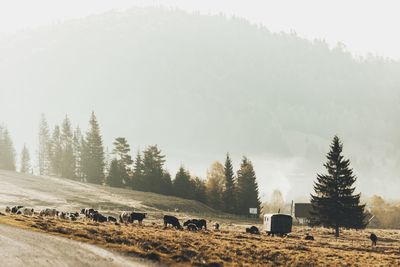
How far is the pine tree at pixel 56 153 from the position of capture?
558 feet

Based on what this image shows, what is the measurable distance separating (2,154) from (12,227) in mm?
146225

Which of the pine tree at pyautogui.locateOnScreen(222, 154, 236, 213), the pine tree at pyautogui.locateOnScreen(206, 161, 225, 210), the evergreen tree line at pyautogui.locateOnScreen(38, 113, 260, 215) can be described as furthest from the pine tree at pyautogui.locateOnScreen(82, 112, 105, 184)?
the pine tree at pyautogui.locateOnScreen(222, 154, 236, 213)

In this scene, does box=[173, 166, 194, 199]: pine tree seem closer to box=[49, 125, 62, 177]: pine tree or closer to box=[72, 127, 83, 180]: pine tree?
box=[72, 127, 83, 180]: pine tree

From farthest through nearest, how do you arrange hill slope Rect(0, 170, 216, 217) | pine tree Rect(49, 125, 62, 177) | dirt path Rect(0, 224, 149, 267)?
pine tree Rect(49, 125, 62, 177)
hill slope Rect(0, 170, 216, 217)
dirt path Rect(0, 224, 149, 267)

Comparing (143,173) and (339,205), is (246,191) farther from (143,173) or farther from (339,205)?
(339,205)

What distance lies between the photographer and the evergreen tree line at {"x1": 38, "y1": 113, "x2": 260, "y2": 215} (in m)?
141

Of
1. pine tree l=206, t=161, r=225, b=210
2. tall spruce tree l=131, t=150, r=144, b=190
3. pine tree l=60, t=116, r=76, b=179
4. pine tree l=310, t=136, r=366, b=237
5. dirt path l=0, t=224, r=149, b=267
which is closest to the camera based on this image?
dirt path l=0, t=224, r=149, b=267

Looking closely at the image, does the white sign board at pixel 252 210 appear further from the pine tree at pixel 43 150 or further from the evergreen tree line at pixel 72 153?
the pine tree at pixel 43 150

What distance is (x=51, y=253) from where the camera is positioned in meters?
29.2

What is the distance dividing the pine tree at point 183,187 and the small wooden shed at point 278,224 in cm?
8155

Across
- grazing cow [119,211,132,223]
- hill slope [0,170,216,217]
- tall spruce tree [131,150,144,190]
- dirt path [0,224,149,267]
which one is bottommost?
dirt path [0,224,149,267]

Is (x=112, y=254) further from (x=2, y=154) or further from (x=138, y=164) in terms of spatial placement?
(x=2, y=154)

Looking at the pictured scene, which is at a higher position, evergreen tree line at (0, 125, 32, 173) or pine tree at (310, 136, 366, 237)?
evergreen tree line at (0, 125, 32, 173)

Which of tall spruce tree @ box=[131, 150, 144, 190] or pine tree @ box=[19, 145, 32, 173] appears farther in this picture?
pine tree @ box=[19, 145, 32, 173]
